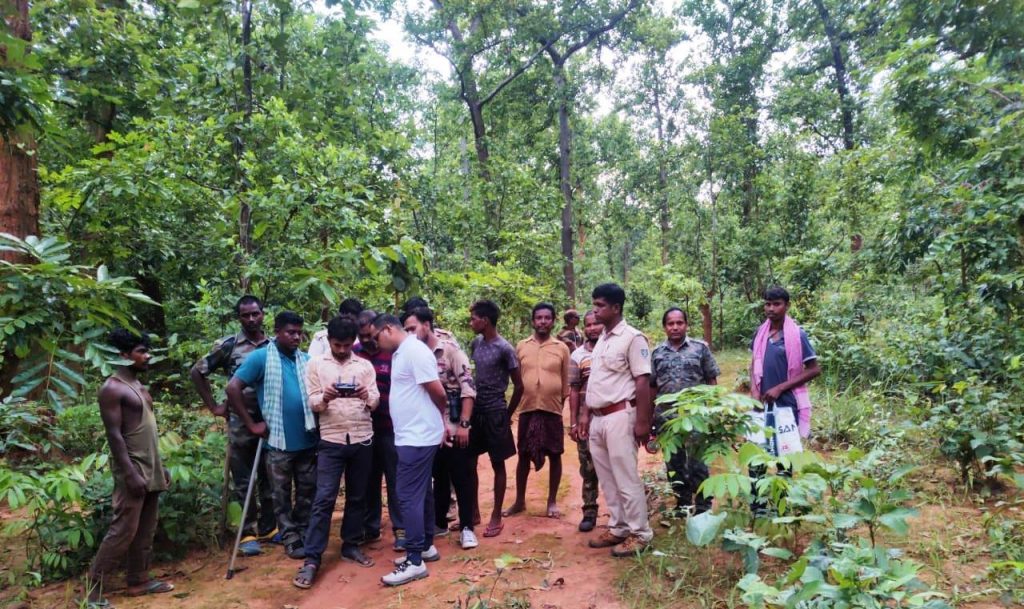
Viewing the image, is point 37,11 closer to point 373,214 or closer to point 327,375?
point 373,214

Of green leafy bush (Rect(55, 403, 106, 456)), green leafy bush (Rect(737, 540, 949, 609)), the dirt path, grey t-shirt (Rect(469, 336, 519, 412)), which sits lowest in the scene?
the dirt path

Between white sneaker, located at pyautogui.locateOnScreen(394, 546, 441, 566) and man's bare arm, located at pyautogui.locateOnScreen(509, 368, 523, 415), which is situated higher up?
man's bare arm, located at pyautogui.locateOnScreen(509, 368, 523, 415)

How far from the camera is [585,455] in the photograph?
460 cm

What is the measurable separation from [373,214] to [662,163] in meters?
13.5

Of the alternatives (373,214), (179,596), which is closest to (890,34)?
(373,214)

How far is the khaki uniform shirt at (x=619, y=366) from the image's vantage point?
388cm

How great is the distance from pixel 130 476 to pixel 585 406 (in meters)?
3.14

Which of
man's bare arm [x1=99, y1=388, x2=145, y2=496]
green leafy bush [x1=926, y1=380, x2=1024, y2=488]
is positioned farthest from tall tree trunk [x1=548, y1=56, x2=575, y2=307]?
man's bare arm [x1=99, y1=388, x2=145, y2=496]

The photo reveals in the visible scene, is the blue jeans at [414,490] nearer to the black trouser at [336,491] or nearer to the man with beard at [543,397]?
the black trouser at [336,491]

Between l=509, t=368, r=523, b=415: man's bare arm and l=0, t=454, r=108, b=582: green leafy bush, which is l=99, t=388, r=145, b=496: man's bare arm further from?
l=509, t=368, r=523, b=415: man's bare arm

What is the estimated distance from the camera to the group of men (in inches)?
147

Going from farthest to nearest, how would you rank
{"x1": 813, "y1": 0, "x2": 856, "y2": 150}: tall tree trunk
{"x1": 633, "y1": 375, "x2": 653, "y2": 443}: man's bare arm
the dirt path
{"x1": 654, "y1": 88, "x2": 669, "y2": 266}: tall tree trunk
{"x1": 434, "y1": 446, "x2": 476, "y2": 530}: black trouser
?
{"x1": 654, "y1": 88, "x2": 669, "y2": 266}: tall tree trunk
{"x1": 813, "y1": 0, "x2": 856, "y2": 150}: tall tree trunk
{"x1": 434, "y1": 446, "x2": 476, "y2": 530}: black trouser
{"x1": 633, "y1": 375, "x2": 653, "y2": 443}: man's bare arm
the dirt path

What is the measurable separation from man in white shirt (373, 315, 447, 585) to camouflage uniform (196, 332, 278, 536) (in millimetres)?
1337

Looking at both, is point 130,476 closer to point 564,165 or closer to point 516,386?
point 516,386
